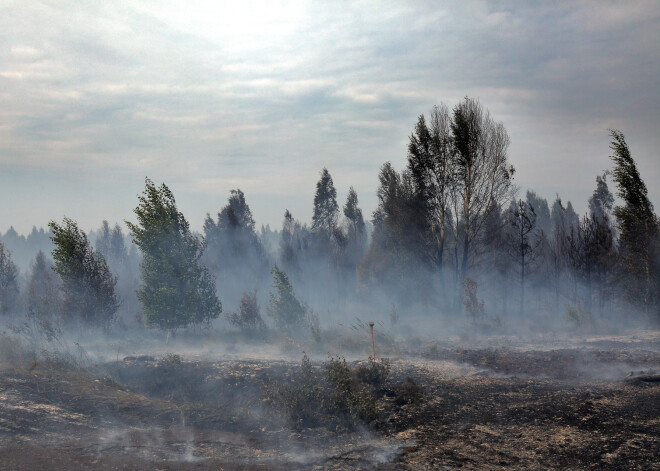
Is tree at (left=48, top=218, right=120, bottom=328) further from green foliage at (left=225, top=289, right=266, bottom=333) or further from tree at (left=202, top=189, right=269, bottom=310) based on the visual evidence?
tree at (left=202, top=189, right=269, bottom=310)

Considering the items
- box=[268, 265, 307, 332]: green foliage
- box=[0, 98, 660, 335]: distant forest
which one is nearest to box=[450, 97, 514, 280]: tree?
box=[0, 98, 660, 335]: distant forest

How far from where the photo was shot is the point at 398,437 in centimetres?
905

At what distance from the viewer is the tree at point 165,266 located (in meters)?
20.1

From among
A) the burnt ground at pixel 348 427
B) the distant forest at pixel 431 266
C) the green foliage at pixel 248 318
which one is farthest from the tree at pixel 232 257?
the burnt ground at pixel 348 427

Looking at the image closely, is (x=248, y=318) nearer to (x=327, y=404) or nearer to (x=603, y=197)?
(x=327, y=404)

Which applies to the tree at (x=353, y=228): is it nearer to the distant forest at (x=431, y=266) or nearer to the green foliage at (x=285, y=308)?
the distant forest at (x=431, y=266)

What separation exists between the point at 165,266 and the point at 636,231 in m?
23.9

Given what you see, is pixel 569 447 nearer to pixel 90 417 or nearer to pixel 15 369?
pixel 90 417

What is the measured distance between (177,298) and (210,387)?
26.0 ft

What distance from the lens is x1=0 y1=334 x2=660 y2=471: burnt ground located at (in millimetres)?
7695

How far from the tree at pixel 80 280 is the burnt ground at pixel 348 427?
696cm

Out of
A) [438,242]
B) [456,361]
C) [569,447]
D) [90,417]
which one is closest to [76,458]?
[90,417]

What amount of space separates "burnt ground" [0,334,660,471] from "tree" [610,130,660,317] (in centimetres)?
1040

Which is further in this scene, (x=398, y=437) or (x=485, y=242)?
(x=485, y=242)
